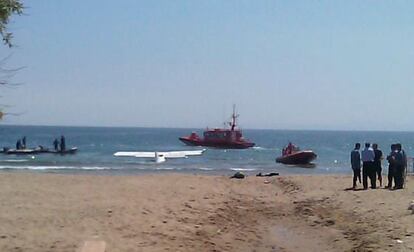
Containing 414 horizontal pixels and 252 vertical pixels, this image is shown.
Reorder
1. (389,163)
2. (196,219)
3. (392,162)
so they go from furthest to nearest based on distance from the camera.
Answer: (389,163), (392,162), (196,219)

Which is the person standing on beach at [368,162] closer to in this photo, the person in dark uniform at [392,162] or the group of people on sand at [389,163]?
the group of people on sand at [389,163]

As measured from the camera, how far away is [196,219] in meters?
14.5

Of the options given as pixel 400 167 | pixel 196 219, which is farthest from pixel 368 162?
pixel 196 219

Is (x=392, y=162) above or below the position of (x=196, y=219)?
above

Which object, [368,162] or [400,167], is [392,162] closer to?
[400,167]

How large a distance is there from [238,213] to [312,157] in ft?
105

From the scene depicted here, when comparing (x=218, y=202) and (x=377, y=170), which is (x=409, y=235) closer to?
(x=218, y=202)

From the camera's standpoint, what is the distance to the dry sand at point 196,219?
36.7 ft

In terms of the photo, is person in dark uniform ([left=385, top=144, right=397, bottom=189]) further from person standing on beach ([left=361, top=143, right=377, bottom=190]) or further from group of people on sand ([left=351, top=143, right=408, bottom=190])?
person standing on beach ([left=361, top=143, right=377, bottom=190])

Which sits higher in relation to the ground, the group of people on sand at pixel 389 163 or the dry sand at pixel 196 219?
the group of people on sand at pixel 389 163

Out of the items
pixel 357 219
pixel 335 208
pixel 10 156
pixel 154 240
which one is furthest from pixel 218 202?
pixel 10 156

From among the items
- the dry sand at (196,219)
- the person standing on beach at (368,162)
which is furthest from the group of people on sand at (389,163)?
the dry sand at (196,219)

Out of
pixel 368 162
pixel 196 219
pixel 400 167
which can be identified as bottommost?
pixel 196 219

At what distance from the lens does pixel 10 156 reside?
185ft
